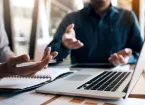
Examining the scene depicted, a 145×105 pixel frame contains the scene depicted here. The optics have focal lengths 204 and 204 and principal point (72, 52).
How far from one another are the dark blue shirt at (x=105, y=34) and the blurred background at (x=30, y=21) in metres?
1.12


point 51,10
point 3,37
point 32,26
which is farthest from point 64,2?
point 3,37

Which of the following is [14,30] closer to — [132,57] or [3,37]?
[3,37]

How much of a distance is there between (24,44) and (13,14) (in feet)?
1.53

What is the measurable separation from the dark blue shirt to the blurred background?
3.66ft

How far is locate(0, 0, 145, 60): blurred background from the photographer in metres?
2.73

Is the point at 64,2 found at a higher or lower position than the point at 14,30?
higher

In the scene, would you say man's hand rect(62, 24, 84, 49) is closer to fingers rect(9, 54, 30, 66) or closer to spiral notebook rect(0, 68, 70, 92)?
spiral notebook rect(0, 68, 70, 92)

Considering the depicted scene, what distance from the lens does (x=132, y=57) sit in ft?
4.19

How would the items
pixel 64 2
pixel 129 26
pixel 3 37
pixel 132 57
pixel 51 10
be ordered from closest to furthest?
pixel 132 57 → pixel 3 37 → pixel 129 26 → pixel 64 2 → pixel 51 10

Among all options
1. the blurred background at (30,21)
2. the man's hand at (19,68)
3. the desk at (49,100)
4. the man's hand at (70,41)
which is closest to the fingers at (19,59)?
the man's hand at (19,68)

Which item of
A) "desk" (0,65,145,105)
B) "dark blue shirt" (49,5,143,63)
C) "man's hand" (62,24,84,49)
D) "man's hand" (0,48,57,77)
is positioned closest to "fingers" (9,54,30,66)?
"man's hand" (0,48,57,77)

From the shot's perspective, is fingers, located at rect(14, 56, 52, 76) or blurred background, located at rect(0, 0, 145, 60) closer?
fingers, located at rect(14, 56, 52, 76)

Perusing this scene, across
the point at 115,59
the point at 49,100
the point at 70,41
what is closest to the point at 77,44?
the point at 70,41

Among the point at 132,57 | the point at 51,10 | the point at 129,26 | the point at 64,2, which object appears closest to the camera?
the point at 132,57
